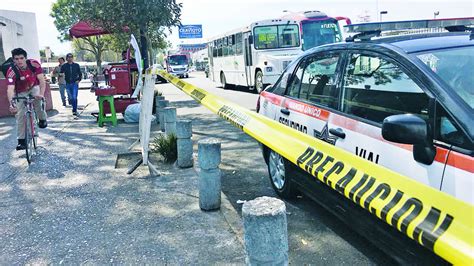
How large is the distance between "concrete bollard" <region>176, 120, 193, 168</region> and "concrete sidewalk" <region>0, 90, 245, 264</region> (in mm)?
151

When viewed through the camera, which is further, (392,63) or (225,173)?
(225,173)

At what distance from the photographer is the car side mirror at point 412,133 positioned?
234 centimetres

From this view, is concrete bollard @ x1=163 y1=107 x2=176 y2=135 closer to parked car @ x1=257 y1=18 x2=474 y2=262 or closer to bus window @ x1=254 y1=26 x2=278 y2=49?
parked car @ x1=257 y1=18 x2=474 y2=262

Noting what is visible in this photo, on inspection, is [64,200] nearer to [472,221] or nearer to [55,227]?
[55,227]

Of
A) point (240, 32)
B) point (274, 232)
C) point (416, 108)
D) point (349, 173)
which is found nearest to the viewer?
point (274, 232)

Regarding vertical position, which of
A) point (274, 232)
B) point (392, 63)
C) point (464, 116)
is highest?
point (392, 63)

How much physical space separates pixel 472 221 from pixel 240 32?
17612mm

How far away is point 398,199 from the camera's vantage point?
1909mm

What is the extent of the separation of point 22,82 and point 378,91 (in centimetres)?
622


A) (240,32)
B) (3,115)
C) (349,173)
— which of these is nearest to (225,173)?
(349,173)

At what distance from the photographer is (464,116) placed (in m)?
2.40

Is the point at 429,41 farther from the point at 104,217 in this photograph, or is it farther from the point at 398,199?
the point at 104,217

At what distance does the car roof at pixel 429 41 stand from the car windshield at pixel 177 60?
38.7 metres

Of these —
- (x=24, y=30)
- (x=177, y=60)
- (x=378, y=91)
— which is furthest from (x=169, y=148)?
(x=177, y=60)
